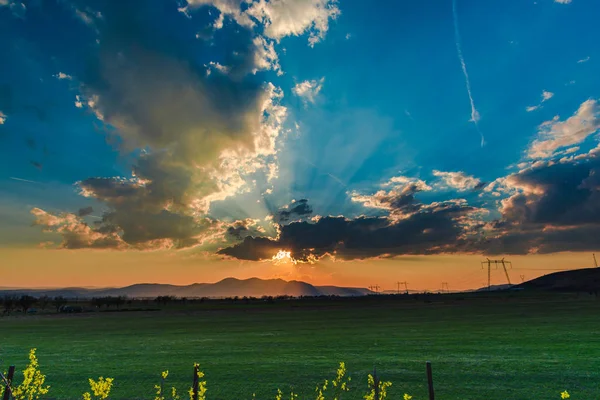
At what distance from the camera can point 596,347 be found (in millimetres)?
31672

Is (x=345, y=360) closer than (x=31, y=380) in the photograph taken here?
No

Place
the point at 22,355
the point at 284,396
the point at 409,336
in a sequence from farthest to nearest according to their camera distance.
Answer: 1. the point at 409,336
2. the point at 22,355
3. the point at 284,396

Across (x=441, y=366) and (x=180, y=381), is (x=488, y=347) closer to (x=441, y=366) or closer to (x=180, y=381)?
(x=441, y=366)

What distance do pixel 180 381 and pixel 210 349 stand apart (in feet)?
42.4

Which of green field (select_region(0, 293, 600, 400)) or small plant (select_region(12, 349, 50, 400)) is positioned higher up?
small plant (select_region(12, 349, 50, 400))

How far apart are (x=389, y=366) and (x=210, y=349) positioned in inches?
692

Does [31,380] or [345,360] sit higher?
[31,380]

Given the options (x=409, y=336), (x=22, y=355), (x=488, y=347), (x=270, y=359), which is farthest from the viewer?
(x=409, y=336)

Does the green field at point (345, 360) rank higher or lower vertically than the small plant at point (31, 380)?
lower

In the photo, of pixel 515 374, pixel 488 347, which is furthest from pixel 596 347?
pixel 515 374

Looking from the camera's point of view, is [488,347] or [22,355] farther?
[22,355]

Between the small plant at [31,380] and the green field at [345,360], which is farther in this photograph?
the green field at [345,360]

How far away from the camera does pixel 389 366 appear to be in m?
26.3

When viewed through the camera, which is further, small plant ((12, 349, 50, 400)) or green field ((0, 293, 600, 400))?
green field ((0, 293, 600, 400))
